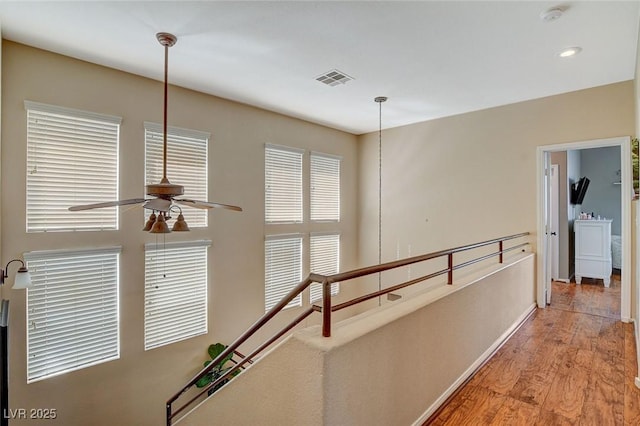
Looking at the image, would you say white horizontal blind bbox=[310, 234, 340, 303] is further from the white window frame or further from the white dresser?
the white dresser

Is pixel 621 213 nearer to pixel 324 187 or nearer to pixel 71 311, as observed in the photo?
pixel 324 187

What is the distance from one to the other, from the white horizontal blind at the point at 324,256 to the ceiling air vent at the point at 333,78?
2632 millimetres

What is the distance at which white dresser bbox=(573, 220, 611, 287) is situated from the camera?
18.1ft

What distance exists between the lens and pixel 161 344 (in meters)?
3.94

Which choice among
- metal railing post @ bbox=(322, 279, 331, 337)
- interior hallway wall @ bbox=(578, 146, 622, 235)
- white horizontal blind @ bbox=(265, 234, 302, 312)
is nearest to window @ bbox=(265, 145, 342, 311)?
white horizontal blind @ bbox=(265, 234, 302, 312)

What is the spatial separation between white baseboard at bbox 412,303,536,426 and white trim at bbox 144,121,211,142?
12.6 ft

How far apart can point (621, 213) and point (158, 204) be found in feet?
17.1

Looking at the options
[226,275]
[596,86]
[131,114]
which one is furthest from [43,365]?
[596,86]

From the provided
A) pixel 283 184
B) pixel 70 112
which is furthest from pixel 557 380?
pixel 70 112

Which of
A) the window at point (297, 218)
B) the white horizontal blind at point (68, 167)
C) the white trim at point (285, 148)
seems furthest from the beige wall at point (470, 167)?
the white horizontal blind at point (68, 167)

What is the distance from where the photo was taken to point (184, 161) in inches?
164

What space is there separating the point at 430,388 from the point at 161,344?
3163 millimetres

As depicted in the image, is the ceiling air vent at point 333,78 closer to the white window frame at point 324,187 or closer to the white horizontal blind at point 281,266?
the white window frame at point 324,187

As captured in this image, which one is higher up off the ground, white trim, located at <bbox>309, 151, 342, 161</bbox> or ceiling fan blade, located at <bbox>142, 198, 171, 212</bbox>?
white trim, located at <bbox>309, 151, 342, 161</bbox>
